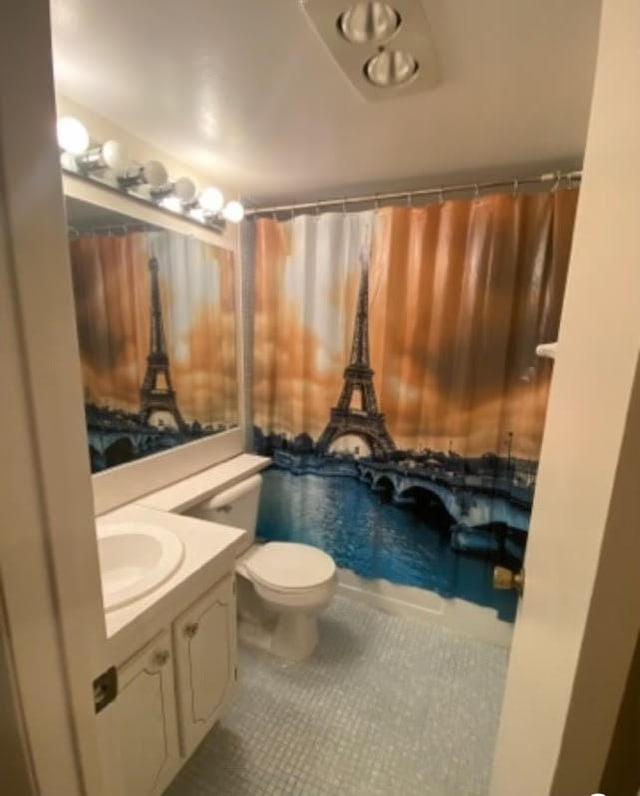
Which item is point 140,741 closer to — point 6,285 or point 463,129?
point 6,285

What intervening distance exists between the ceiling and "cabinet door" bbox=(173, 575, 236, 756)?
1.54 meters

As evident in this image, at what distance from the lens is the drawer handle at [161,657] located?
3.32ft

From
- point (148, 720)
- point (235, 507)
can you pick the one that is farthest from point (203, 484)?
point (148, 720)

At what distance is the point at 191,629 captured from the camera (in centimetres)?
112

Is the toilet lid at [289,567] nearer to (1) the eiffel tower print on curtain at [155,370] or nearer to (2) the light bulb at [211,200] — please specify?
(1) the eiffel tower print on curtain at [155,370]

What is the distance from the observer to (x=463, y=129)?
139cm

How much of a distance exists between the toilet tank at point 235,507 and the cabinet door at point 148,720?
0.66 m

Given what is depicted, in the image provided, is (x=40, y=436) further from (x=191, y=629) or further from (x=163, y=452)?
(x=163, y=452)

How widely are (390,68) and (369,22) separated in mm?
173

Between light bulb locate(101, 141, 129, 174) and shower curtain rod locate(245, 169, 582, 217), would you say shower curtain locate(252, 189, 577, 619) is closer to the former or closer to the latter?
shower curtain rod locate(245, 169, 582, 217)

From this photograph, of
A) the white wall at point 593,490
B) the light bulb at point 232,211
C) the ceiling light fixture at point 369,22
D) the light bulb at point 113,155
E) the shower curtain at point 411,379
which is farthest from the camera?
the light bulb at point 232,211

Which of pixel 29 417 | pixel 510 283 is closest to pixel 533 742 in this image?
pixel 29 417

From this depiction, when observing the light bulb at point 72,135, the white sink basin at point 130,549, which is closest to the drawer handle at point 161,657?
the white sink basin at point 130,549

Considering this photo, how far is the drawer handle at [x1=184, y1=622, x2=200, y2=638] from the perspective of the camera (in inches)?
43.6
